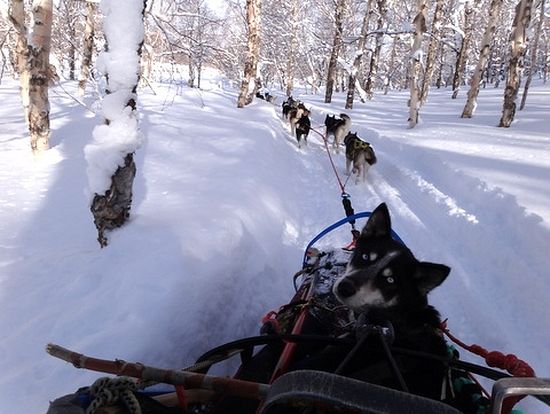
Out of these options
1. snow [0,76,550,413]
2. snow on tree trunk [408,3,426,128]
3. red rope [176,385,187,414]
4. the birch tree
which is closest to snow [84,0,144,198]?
snow [0,76,550,413]

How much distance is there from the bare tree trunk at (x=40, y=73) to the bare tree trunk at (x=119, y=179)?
5068 millimetres

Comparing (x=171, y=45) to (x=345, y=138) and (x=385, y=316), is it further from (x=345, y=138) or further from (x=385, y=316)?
(x=345, y=138)

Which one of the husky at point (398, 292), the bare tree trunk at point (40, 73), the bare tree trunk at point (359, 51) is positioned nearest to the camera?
the husky at point (398, 292)

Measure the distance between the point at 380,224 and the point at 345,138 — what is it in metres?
7.25

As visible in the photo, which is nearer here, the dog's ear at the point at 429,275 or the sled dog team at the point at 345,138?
the dog's ear at the point at 429,275

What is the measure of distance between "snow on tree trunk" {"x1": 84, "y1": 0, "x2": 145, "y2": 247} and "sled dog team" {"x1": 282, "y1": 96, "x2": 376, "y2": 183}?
5652mm

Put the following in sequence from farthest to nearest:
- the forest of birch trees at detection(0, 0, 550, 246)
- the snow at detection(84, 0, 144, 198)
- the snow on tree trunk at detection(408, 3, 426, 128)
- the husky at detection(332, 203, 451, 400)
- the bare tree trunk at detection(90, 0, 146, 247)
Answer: the snow on tree trunk at detection(408, 3, 426, 128)
the forest of birch trees at detection(0, 0, 550, 246)
the bare tree trunk at detection(90, 0, 146, 247)
the snow at detection(84, 0, 144, 198)
the husky at detection(332, 203, 451, 400)

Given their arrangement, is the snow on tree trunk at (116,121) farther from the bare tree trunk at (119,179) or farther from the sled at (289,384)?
the sled at (289,384)

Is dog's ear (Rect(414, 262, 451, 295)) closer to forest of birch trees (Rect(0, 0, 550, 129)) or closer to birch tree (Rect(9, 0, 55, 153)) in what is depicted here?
forest of birch trees (Rect(0, 0, 550, 129))

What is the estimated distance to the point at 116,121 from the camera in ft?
10.6

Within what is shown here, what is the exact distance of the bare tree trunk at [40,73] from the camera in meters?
6.95

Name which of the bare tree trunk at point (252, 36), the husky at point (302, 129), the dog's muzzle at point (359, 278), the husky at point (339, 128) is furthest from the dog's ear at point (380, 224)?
the bare tree trunk at point (252, 36)

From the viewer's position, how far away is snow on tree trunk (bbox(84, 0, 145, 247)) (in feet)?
9.79

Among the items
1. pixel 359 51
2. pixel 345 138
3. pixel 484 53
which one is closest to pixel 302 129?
pixel 345 138
